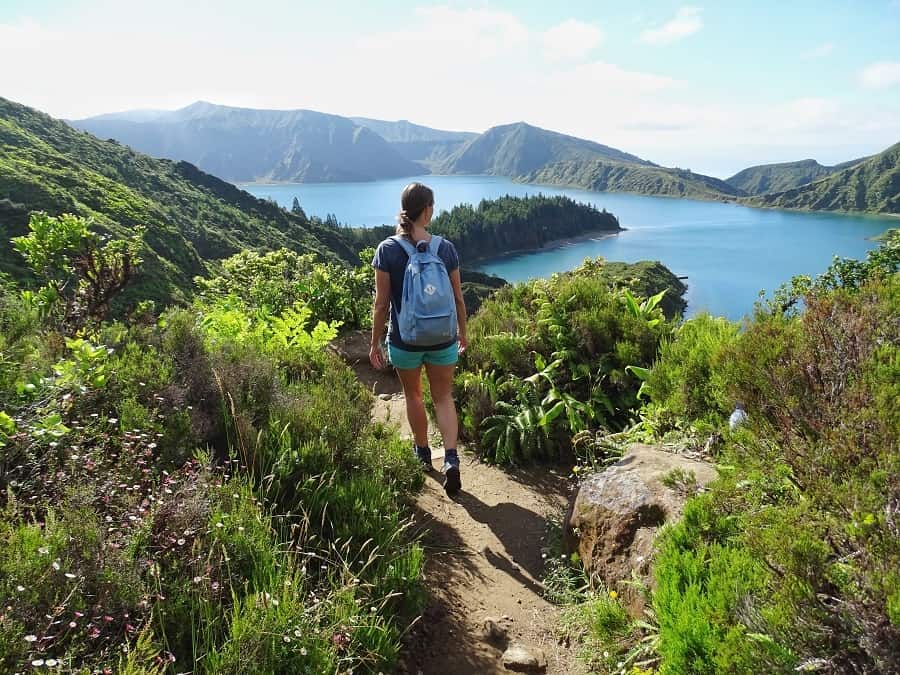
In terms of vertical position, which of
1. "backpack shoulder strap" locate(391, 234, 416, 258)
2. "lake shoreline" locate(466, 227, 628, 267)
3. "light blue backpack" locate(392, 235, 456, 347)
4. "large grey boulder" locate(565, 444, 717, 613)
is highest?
"backpack shoulder strap" locate(391, 234, 416, 258)

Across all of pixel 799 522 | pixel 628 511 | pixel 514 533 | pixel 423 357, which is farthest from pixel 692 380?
pixel 799 522

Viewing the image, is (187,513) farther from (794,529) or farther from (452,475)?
(794,529)

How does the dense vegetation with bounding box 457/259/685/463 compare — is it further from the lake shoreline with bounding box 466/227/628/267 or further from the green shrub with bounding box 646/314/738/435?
the lake shoreline with bounding box 466/227/628/267

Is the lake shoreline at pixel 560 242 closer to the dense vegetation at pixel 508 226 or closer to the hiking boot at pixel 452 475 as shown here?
the dense vegetation at pixel 508 226

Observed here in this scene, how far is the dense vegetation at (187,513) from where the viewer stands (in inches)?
69.0

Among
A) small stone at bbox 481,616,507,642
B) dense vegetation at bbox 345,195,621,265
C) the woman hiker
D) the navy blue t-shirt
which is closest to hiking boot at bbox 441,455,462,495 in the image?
the woman hiker

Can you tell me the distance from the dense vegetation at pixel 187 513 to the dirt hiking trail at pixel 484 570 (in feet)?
0.72

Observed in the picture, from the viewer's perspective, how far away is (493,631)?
8.72 feet

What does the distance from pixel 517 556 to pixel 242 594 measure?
6.07 feet

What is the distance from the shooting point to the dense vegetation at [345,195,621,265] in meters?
105

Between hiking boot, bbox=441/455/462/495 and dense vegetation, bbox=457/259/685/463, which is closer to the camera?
hiking boot, bbox=441/455/462/495

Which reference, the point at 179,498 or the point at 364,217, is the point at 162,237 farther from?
the point at 364,217

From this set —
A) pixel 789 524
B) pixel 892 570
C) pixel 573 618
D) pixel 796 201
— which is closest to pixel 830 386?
pixel 789 524

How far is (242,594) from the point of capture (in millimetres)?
2158
